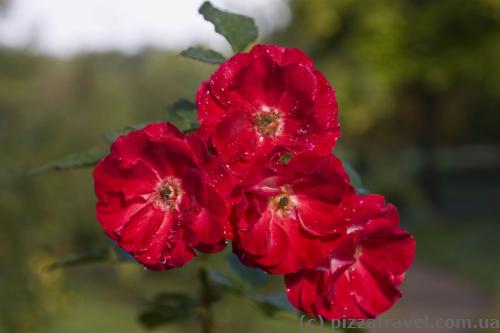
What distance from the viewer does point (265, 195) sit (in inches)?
33.1

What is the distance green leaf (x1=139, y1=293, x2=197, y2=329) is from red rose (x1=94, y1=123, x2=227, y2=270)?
58cm

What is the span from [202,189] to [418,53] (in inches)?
574

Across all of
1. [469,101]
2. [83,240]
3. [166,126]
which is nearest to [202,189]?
[166,126]

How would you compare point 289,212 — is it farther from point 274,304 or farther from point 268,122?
point 274,304

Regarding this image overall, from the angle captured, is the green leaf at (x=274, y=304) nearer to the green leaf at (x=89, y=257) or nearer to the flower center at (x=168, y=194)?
the green leaf at (x=89, y=257)

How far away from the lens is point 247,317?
776cm

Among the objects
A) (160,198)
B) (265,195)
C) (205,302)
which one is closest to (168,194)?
(160,198)

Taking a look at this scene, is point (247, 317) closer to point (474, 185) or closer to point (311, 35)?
point (311, 35)

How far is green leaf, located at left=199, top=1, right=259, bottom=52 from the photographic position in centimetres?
111

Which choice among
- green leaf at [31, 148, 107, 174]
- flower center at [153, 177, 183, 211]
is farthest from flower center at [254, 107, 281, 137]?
green leaf at [31, 148, 107, 174]

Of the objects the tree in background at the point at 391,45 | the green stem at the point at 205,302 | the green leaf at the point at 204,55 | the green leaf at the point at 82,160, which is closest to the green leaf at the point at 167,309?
the green stem at the point at 205,302

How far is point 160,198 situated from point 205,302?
0.52m

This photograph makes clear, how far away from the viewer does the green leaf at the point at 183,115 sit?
3.42 ft

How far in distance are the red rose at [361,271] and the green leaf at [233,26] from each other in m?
0.34
